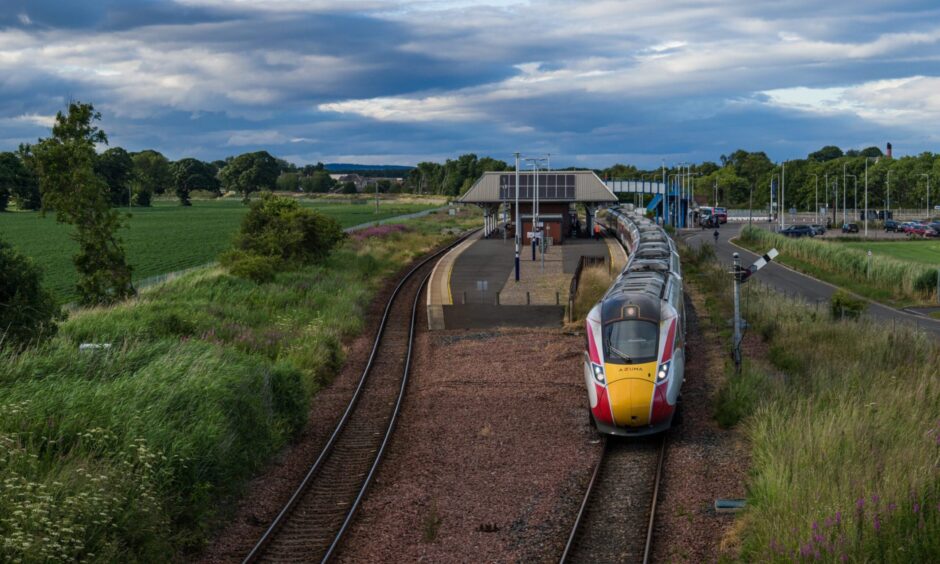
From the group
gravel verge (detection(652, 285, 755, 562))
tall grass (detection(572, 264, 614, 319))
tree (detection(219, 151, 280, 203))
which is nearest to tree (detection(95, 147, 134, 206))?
tree (detection(219, 151, 280, 203))

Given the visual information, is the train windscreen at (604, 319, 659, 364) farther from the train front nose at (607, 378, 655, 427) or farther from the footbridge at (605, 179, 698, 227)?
the footbridge at (605, 179, 698, 227)

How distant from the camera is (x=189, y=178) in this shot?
178 meters

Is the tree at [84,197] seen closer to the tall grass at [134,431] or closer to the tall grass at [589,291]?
the tall grass at [134,431]

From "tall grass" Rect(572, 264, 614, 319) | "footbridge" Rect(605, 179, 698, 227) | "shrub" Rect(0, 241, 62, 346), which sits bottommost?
"tall grass" Rect(572, 264, 614, 319)

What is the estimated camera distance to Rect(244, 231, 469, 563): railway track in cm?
1262

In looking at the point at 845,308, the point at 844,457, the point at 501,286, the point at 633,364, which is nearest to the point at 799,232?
the point at 501,286

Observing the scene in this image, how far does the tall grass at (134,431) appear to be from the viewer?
10.1m

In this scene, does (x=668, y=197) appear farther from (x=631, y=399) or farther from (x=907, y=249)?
(x=631, y=399)

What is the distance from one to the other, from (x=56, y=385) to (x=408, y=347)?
1510 centimetres

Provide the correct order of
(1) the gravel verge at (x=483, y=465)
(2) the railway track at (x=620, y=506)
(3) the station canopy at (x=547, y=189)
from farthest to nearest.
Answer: (3) the station canopy at (x=547, y=189) < (1) the gravel verge at (x=483, y=465) < (2) the railway track at (x=620, y=506)

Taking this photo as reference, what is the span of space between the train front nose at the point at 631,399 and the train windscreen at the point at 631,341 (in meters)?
0.45

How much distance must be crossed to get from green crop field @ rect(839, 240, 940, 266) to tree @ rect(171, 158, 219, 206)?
129203 mm

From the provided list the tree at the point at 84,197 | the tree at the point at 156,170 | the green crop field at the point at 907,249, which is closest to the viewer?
the tree at the point at 84,197

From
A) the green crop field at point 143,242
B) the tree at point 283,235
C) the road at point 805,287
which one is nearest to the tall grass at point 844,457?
the road at point 805,287
